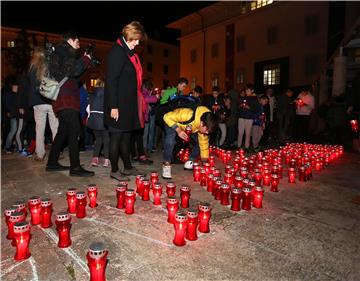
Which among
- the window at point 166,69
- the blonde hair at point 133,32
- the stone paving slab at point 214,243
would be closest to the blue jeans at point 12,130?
the stone paving slab at point 214,243

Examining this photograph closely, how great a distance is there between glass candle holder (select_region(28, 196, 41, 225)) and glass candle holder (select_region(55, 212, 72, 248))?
0.59 meters

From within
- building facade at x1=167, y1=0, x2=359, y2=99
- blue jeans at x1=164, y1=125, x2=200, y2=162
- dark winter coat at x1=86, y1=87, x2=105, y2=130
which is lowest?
blue jeans at x1=164, y1=125, x2=200, y2=162

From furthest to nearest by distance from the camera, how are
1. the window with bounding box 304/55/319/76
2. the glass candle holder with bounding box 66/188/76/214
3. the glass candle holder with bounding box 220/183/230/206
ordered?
the window with bounding box 304/55/319/76, the glass candle holder with bounding box 220/183/230/206, the glass candle holder with bounding box 66/188/76/214

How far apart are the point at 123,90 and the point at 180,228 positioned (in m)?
2.76

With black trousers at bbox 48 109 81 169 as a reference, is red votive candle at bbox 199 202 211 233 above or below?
below

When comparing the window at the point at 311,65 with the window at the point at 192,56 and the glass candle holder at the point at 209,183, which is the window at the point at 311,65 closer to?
the window at the point at 192,56

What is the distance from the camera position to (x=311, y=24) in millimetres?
21672

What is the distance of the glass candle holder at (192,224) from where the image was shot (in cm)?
269

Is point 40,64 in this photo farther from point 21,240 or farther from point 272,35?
point 272,35

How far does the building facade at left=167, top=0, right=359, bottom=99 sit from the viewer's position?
21641mm

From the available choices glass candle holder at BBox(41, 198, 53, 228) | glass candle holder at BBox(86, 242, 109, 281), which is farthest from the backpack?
glass candle holder at BBox(86, 242, 109, 281)

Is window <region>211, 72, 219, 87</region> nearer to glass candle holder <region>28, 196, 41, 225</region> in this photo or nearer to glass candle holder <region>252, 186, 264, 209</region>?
glass candle holder <region>252, 186, 264, 209</region>

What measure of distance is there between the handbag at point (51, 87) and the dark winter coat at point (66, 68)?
52 mm

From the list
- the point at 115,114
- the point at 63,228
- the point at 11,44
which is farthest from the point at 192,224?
the point at 11,44
